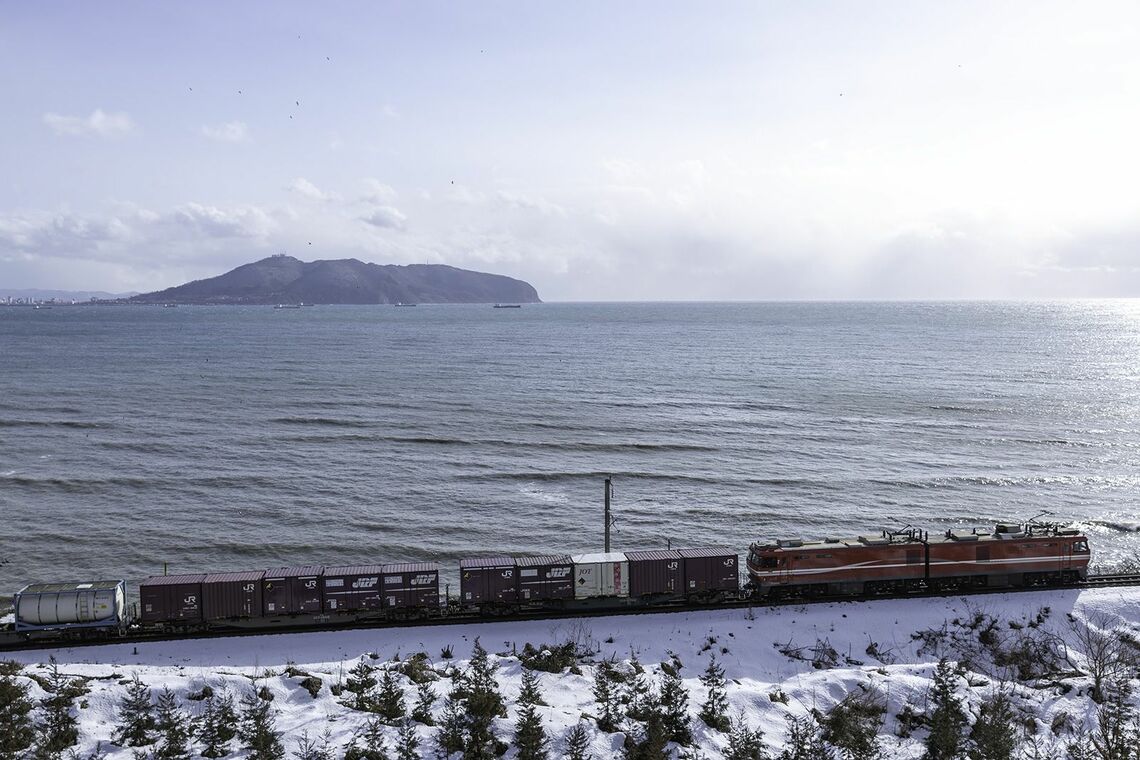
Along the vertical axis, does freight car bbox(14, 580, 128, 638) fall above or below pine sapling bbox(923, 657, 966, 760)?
above

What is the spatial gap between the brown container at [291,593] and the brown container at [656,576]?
657 inches

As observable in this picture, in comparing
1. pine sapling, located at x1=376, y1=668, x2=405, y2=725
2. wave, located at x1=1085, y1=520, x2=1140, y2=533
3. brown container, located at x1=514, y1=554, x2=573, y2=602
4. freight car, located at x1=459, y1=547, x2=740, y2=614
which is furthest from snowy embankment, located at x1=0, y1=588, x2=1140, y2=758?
wave, located at x1=1085, y1=520, x2=1140, y2=533

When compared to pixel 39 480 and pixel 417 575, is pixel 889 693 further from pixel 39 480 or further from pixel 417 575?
pixel 39 480

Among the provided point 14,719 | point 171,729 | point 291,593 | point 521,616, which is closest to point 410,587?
point 291,593

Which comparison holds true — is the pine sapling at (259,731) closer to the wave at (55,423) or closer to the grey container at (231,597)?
the grey container at (231,597)

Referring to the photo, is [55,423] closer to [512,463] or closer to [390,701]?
[512,463]

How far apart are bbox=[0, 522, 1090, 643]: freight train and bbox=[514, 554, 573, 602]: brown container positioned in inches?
2.1

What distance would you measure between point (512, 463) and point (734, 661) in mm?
43608

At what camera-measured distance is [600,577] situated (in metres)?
41.5

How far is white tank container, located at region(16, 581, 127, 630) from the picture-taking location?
37.3 m

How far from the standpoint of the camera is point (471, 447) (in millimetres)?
84812

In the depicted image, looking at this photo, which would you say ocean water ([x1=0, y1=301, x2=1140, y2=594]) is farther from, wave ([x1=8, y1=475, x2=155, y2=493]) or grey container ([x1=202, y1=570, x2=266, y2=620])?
grey container ([x1=202, y1=570, x2=266, y2=620])

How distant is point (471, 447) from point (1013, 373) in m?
120

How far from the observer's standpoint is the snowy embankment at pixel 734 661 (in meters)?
29.8
